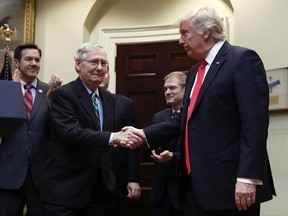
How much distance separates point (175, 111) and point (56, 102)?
1020mm

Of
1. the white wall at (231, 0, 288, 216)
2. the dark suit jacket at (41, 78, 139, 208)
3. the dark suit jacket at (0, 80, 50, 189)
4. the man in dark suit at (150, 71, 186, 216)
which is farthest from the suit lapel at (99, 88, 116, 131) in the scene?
the white wall at (231, 0, 288, 216)

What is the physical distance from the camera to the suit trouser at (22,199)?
3031 millimetres

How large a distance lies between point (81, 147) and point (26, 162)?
0.60 metres

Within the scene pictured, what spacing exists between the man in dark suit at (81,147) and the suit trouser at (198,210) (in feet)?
1.73

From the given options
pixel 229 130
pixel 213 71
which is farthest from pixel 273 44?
pixel 229 130

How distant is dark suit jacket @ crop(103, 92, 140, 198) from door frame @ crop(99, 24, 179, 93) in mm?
1862

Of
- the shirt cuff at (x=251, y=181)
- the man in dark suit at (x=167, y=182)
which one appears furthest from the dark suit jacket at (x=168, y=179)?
the shirt cuff at (x=251, y=181)

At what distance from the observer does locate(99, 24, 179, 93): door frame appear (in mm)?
4904

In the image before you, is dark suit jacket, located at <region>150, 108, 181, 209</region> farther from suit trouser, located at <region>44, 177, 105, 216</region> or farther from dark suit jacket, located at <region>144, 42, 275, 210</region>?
dark suit jacket, located at <region>144, 42, 275, 210</region>

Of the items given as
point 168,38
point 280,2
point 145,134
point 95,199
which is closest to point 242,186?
point 145,134

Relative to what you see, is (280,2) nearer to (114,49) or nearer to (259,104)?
(114,49)

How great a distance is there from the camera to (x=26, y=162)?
3.09 m

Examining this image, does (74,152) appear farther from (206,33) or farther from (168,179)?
(206,33)

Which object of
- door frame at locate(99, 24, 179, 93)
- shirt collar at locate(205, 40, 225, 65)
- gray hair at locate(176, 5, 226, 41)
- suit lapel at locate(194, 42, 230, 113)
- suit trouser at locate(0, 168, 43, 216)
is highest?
door frame at locate(99, 24, 179, 93)
